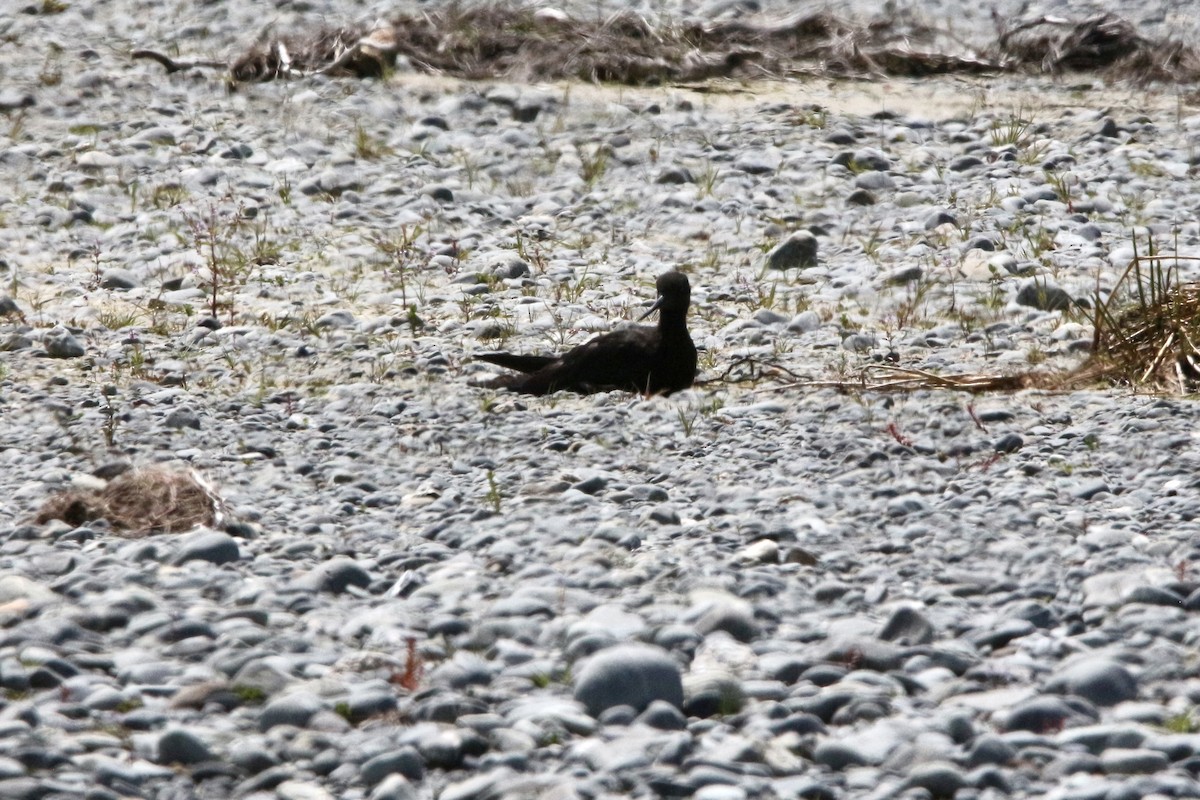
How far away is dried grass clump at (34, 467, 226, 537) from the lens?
5.14 metres

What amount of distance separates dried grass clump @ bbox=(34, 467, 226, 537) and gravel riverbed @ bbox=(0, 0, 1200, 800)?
127mm

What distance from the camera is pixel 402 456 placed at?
238 inches

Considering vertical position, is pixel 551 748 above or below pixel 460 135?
below

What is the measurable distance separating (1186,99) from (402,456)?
7501mm

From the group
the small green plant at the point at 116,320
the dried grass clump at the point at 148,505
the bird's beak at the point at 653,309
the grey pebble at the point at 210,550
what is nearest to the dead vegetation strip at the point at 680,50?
the small green plant at the point at 116,320

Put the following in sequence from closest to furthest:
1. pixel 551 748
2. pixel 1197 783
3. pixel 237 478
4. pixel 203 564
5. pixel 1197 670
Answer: pixel 1197 783 < pixel 551 748 < pixel 1197 670 < pixel 203 564 < pixel 237 478

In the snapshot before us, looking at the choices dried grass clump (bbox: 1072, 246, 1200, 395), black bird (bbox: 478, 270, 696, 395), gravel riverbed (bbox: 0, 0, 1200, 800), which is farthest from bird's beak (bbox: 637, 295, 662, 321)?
dried grass clump (bbox: 1072, 246, 1200, 395)

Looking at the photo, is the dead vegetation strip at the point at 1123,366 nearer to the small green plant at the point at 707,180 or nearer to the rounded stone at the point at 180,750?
the small green plant at the point at 707,180

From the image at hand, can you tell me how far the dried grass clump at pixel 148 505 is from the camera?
5145 mm

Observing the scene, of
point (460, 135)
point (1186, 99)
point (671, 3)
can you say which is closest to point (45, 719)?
point (460, 135)

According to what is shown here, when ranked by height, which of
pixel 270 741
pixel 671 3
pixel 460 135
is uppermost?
pixel 671 3

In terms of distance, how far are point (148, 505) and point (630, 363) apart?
229 cm

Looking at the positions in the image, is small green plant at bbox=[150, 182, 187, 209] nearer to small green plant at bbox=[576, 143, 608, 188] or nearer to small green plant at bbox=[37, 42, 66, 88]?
small green plant at bbox=[576, 143, 608, 188]

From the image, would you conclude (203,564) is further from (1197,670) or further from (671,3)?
(671,3)
